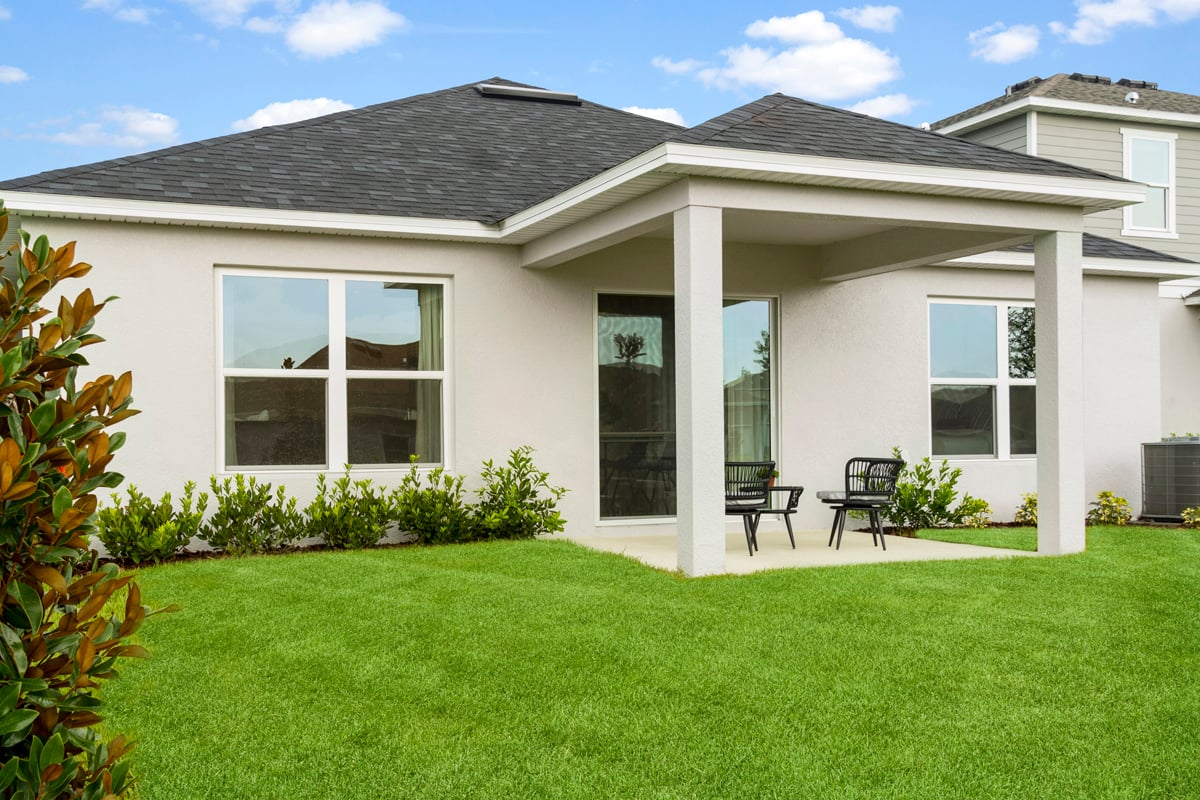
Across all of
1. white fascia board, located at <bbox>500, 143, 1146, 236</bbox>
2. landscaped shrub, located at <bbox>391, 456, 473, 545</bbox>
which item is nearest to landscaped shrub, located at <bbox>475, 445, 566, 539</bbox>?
landscaped shrub, located at <bbox>391, 456, 473, 545</bbox>

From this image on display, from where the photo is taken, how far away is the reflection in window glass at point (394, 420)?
11.0 meters

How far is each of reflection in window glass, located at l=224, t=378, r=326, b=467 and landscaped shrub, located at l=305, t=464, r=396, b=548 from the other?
1.24 feet

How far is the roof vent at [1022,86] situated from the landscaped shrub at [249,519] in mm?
14093

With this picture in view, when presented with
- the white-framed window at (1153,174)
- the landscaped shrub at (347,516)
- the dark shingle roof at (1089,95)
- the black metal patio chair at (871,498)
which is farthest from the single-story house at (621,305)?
the dark shingle roof at (1089,95)

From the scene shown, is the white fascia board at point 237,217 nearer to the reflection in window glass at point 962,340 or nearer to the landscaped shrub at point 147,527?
the landscaped shrub at point 147,527

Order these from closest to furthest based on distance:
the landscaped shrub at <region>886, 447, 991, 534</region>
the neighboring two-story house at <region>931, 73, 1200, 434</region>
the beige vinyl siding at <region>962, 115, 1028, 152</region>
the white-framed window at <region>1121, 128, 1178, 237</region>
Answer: the landscaped shrub at <region>886, 447, 991, 534</region>, the neighboring two-story house at <region>931, 73, 1200, 434</region>, the beige vinyl siding at <region>962, 115, 1028, 152</region>, the white-framed window at <region>1121, 128, 1178, 237</region>

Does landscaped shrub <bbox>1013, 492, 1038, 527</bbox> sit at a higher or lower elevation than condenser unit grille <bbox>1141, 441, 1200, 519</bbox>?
lower

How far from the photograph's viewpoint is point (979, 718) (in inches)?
212

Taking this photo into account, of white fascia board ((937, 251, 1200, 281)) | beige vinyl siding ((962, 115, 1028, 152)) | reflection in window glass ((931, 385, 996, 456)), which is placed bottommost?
reflection in window glass ((931, 385, 996, 456))

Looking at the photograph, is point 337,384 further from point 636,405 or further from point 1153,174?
point 1153,174

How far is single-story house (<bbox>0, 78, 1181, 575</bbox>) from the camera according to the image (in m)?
9.09

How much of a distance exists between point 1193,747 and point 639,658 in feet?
9.08

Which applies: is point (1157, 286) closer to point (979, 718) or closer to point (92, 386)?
point (979, 718)

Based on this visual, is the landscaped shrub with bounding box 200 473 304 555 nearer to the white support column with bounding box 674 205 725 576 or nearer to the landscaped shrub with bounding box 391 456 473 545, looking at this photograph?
the landscaped shrub with bounding box 391 456 473 545
